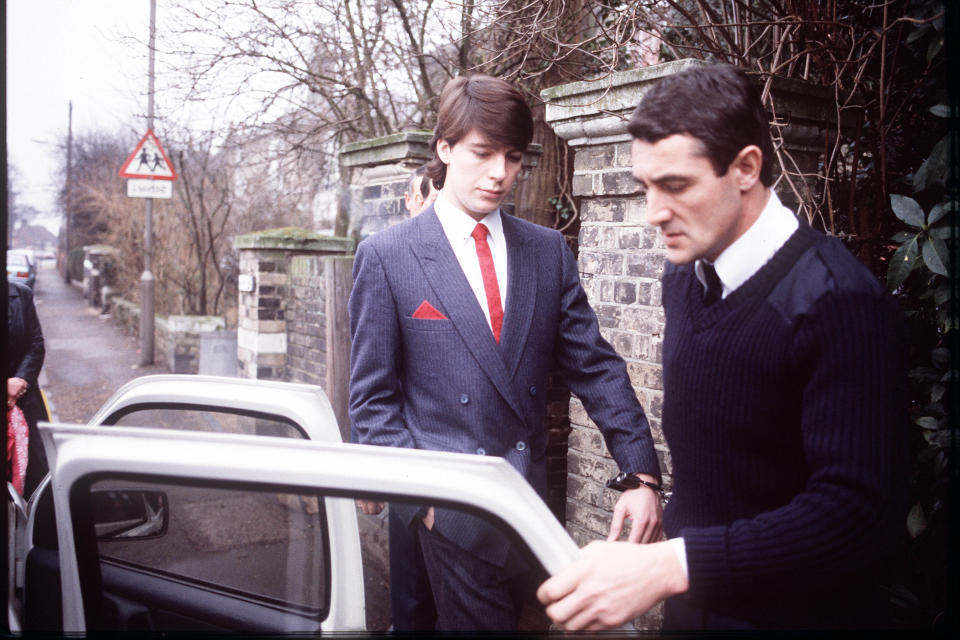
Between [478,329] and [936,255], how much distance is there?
123cm

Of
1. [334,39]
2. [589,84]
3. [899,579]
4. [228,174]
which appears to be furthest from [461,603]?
[228,174]

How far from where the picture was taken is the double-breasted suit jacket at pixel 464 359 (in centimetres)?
201

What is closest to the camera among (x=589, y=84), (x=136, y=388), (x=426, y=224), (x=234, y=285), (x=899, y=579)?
(x=136, y=388)

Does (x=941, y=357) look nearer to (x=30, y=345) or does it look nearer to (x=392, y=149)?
(x=392, y=149)

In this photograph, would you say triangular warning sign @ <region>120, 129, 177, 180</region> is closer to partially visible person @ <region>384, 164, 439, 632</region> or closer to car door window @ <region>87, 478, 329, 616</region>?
car door window @ <region>87, 478, 329, 616</region>

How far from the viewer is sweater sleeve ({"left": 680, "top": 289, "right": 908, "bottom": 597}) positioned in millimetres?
1196

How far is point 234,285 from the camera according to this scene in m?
15.6

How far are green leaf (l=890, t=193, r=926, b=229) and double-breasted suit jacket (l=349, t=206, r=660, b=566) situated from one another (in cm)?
89

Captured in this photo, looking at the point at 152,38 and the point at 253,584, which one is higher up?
the point at 152,38

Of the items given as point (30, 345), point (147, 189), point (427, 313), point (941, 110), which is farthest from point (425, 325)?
point (147, 189)

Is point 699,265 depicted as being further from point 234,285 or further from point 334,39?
point 234,285

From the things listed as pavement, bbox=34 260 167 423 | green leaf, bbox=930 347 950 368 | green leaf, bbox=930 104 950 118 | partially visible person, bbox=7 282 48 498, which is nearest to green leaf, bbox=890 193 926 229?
green leaf, bbox=930 104 950 118

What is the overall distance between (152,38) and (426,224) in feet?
19.2

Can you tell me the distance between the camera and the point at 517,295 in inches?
82.7
